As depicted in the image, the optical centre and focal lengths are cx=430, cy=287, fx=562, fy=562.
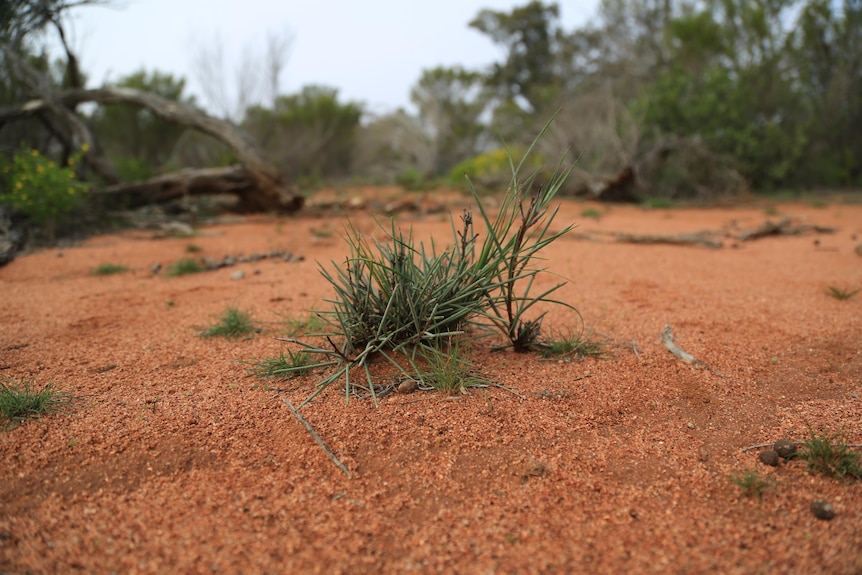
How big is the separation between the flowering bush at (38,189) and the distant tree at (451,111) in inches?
534

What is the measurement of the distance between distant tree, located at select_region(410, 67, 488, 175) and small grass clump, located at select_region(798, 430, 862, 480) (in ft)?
57.0

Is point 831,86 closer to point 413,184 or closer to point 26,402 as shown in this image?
point 413,184

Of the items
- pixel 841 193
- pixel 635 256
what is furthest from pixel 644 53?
pixel 635 256

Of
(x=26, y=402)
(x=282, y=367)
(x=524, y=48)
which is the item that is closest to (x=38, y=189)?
(x=26, y=402)

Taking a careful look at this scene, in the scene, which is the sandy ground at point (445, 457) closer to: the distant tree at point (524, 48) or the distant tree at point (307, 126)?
the distant tree at point (307, 126)

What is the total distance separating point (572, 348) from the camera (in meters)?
2.46

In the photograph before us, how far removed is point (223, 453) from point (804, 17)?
44.3ft

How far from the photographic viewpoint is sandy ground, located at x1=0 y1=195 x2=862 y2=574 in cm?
134

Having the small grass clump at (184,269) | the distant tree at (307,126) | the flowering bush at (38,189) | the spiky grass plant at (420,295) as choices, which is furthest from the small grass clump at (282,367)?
the distant tree at (307,126)

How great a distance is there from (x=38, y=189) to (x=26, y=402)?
4714mm

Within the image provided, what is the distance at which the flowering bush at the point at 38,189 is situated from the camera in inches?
220

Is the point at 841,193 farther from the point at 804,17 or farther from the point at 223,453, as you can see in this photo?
the point at 223,453

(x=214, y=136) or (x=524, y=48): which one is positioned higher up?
(x=524, y=48)

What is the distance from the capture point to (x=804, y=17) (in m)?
11.0
